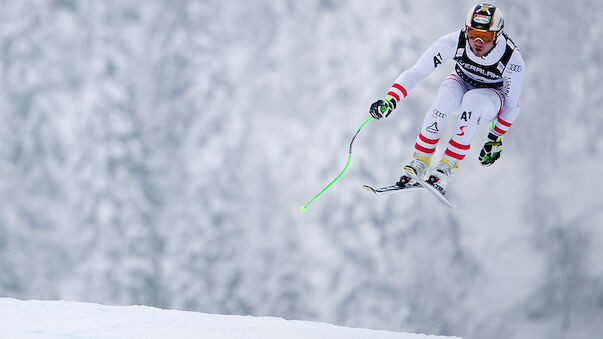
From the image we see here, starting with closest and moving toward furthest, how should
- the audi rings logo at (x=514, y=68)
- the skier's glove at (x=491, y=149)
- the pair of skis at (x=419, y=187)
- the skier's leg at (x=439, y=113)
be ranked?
the audi rings logo at (x=514, y=68), the pair of skis at (x=419, y=187), the skier's leg at (x=439, y=113), the skier's glove at (x=491, y=149)

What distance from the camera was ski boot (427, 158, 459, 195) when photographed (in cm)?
717

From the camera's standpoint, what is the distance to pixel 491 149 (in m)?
7.58

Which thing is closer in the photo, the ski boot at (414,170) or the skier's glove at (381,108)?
the skier's glove at (381,108)

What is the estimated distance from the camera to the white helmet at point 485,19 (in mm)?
6383

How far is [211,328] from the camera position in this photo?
7984 millimetres

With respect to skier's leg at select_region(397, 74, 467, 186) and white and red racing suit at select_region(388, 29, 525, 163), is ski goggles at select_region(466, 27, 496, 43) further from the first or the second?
skier's leg at select_region(397, 74, 467, 186)

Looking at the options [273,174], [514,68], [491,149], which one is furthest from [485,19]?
[273,174]

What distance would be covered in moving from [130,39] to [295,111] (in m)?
7.91

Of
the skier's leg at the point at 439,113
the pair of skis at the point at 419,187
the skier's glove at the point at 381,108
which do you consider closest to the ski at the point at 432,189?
the pair of skis at the point at 419,187

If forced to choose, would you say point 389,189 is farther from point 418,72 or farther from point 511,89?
point 511,89

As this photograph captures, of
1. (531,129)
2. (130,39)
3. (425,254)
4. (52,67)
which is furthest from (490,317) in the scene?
(52,67)

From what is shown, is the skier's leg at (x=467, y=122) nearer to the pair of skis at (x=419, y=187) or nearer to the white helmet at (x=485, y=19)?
the pair of skis at (x=419, y=187)

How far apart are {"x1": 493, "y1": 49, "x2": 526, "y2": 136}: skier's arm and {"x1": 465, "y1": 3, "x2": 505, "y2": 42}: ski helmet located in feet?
1.51

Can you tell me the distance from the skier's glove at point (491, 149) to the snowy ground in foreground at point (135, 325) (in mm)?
2880
